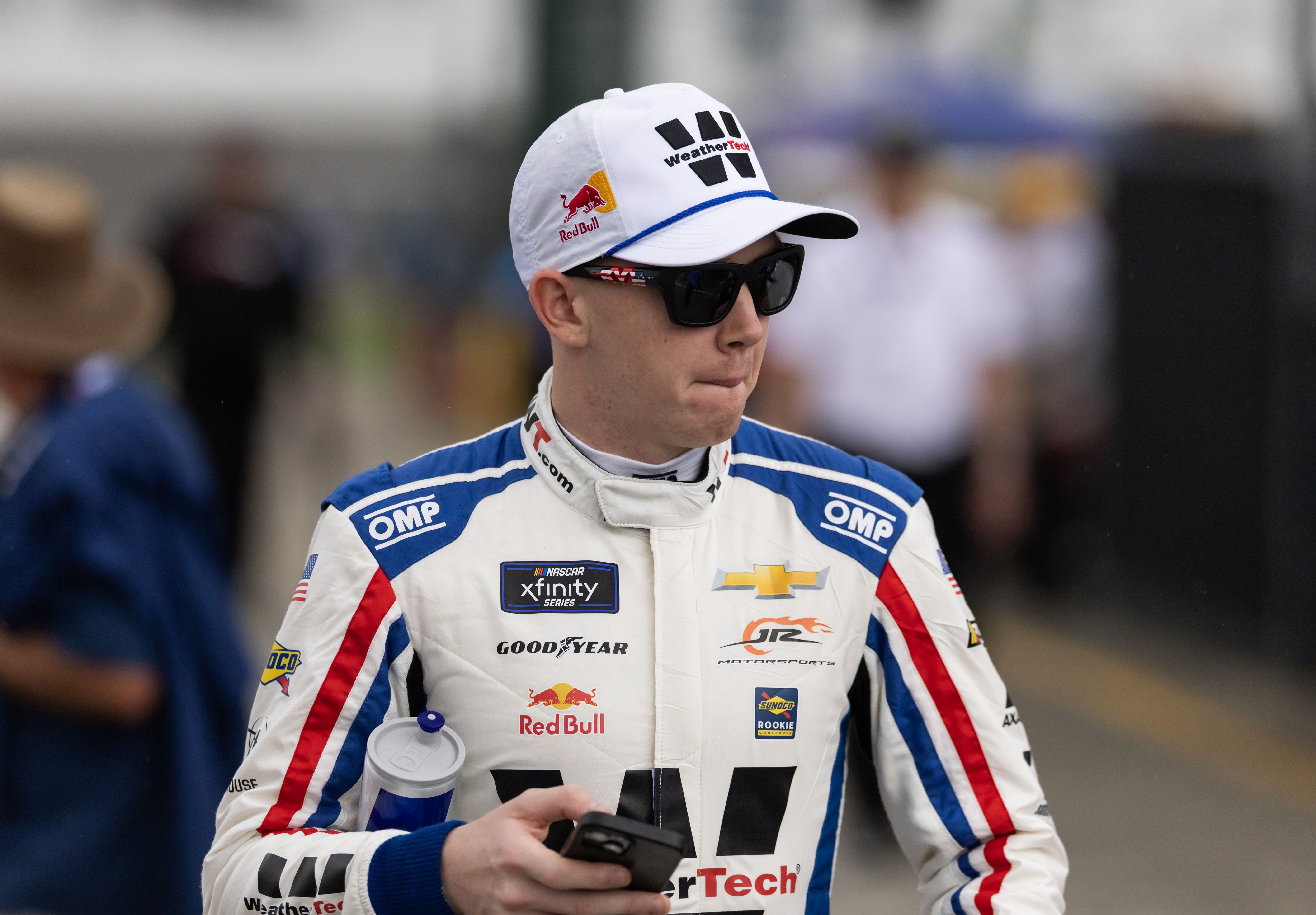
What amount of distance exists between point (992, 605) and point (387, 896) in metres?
7.46

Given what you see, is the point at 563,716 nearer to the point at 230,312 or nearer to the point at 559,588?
the point at 559,588

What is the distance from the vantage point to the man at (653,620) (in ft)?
6.98

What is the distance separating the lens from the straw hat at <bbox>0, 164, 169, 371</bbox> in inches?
158

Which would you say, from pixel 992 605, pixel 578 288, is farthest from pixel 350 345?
pixel 578 288

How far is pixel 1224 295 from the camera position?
27.4 ft

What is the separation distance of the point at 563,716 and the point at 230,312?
790 centimetres

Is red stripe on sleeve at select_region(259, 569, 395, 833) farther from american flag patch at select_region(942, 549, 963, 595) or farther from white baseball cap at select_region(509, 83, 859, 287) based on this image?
american flag patch at select_region(942, 549, 963, 595)

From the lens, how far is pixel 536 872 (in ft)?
6.06

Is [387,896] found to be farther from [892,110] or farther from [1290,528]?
[1290,528]

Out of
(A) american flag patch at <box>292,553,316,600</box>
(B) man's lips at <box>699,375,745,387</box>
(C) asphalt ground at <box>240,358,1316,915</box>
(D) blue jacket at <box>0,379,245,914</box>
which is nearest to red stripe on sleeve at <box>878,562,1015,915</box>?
(B) man's lips at <box>699,375,745,387</box>

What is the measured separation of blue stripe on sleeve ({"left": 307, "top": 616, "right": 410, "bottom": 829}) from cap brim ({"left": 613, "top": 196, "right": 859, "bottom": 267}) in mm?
572

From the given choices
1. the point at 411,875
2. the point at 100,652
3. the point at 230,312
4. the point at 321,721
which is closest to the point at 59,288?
the point at 100,652

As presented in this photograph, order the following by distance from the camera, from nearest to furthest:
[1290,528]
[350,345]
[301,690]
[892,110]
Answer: [301,690]
[892,110]
[1290,528]
[350,345]

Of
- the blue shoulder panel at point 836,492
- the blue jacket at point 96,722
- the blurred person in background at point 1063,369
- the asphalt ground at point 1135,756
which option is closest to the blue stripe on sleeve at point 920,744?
the blue shoulder panel at point 836,492
